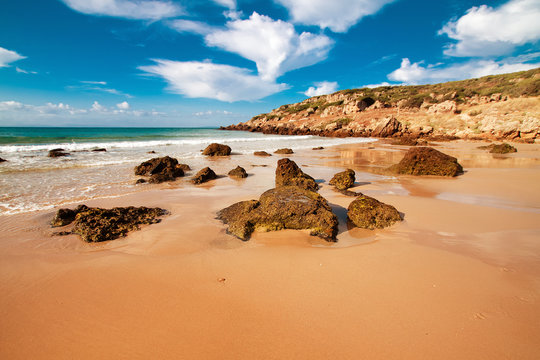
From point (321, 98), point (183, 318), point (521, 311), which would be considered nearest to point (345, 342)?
point (183, 318)

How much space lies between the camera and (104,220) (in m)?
3.89

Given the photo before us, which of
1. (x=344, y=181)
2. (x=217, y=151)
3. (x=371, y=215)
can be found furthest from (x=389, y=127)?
(x=371, y=215)

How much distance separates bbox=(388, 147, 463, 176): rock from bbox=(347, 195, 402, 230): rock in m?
5.49

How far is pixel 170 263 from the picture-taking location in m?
2.99

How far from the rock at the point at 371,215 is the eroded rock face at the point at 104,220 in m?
3.71

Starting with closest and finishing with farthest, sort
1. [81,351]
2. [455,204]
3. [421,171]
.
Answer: [81,351] < [455,204] < [421,171]

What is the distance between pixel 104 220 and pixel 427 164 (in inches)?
396

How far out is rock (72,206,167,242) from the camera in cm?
362

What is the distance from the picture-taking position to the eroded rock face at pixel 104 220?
3.64 m

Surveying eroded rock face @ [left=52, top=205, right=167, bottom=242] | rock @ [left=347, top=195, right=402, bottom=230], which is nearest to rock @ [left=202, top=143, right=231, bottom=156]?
eroded rock face @ [left=52, top=205, right=167, bottom=242]

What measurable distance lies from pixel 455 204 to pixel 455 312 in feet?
13.1

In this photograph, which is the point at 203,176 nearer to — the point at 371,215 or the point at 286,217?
the point at 286,217

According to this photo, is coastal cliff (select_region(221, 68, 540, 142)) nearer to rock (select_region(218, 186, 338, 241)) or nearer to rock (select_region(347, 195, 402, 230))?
rock (select_region(347, 195, 402, 230))

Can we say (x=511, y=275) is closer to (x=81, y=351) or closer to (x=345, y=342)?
(x=345, y=342)
